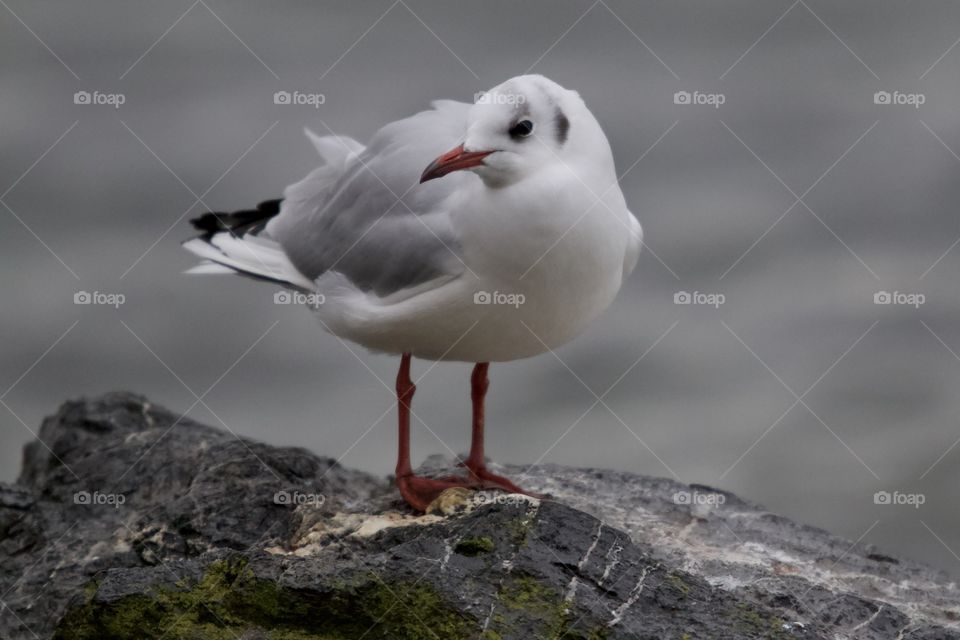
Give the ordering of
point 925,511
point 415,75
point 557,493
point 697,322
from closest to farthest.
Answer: point 557,493 < point 925,511 < point 697,322 < point 415,75

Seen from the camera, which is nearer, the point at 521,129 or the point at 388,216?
the point at 521,129

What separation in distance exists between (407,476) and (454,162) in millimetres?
1483

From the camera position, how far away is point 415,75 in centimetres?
1224

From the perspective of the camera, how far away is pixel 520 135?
504cm

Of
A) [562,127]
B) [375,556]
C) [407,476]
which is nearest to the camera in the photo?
[375,556]

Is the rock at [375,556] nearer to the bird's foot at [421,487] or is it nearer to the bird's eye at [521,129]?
the bird's foot at [421,487]

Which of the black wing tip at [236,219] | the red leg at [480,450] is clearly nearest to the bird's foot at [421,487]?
the red leg at [480,450]

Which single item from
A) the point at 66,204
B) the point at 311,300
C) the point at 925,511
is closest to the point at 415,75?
the point at 66,204

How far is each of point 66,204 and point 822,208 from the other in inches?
246

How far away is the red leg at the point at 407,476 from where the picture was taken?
5664mm

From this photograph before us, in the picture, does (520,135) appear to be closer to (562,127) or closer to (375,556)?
(562,127)

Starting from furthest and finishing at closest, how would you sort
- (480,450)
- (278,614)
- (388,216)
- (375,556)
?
(480,450) < (388,216) < (375,556) < (278,614)

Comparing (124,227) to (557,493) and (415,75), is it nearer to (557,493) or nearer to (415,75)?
(415,75)

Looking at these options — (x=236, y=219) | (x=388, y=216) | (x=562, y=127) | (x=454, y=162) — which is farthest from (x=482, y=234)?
(x=236, y=219)
